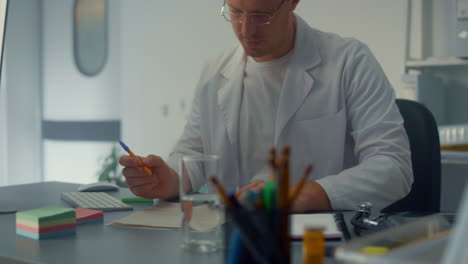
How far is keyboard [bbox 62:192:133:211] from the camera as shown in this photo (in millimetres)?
1327

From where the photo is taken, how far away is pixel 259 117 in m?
1.76

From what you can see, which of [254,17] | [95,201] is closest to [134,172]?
[95,201]

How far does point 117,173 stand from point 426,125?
3.66 metres

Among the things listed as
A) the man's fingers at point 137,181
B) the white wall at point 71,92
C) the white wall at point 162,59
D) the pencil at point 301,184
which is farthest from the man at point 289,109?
the white wall at point 71,92

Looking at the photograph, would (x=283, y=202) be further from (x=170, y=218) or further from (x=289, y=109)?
(x=289, y=109)

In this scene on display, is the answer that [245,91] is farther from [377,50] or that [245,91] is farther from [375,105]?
[377,50]

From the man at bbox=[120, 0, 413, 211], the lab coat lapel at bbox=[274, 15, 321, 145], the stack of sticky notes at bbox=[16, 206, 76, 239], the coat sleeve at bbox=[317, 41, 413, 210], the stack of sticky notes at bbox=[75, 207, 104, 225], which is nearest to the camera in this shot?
the stack of sticky notes at bbox=[16, 206, 76, 239]

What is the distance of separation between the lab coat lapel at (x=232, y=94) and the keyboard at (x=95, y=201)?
1.49ft

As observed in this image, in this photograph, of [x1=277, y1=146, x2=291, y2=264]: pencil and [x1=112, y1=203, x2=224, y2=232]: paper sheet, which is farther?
[x1=112, y1=203, x2=224, y2=232]: paper sheet

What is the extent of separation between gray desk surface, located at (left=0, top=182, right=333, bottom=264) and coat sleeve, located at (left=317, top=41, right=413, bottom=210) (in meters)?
0.43

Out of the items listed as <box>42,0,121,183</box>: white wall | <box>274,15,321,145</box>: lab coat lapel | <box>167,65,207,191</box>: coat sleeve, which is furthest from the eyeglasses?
<box>42,0,121,183</box>: white wall

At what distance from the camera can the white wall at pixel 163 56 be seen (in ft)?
13.4

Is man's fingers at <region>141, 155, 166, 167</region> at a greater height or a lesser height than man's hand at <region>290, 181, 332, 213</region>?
greater

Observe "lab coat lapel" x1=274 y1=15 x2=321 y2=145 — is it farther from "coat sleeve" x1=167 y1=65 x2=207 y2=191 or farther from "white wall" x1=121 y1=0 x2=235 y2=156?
"white wall" x1=121 y1=0 x2=235 y2=156
